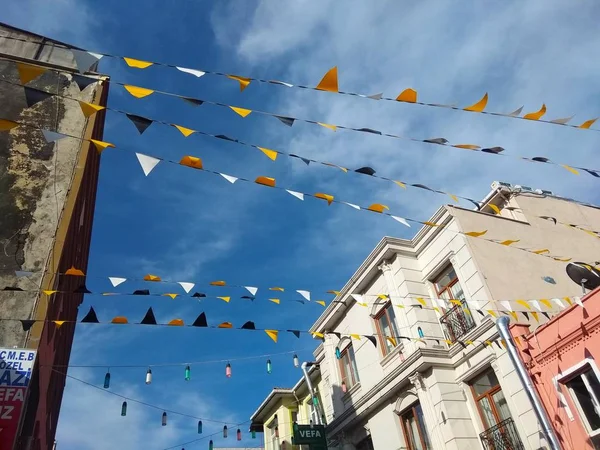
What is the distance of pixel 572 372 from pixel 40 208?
11795 mm

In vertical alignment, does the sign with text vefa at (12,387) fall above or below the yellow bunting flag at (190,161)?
below

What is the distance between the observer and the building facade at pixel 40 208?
28.0 feet

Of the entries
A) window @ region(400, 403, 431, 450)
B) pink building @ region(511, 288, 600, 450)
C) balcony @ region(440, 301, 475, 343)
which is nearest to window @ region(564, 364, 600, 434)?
pink building @ region(511, 288, 600, 450)

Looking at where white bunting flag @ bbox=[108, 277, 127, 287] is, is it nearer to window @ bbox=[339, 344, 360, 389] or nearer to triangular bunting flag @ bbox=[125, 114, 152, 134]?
triangular bunting flag @ bbox=[125, 114, 152, 134]

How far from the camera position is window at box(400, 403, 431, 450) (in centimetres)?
1314

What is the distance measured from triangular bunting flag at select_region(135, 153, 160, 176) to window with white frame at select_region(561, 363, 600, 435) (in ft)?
31.3

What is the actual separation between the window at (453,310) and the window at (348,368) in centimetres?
451

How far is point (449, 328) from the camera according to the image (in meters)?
13.7

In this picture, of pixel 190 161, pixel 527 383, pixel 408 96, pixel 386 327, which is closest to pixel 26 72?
pixel 190 161

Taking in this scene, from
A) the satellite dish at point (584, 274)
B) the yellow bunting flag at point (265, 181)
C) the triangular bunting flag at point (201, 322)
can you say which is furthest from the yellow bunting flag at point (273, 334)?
the satellite dish at point (584, 274)

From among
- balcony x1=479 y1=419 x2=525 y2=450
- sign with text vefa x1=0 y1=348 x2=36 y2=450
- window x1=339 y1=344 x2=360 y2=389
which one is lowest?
balcony x1=479 y1=419 x2=525 y2=450

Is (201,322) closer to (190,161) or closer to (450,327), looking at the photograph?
(190,161)

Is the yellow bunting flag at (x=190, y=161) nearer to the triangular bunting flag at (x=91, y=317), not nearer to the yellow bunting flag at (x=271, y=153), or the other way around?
the yellow bunting flag at (x=271, y=153)

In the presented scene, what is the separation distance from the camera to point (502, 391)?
1152 cm
